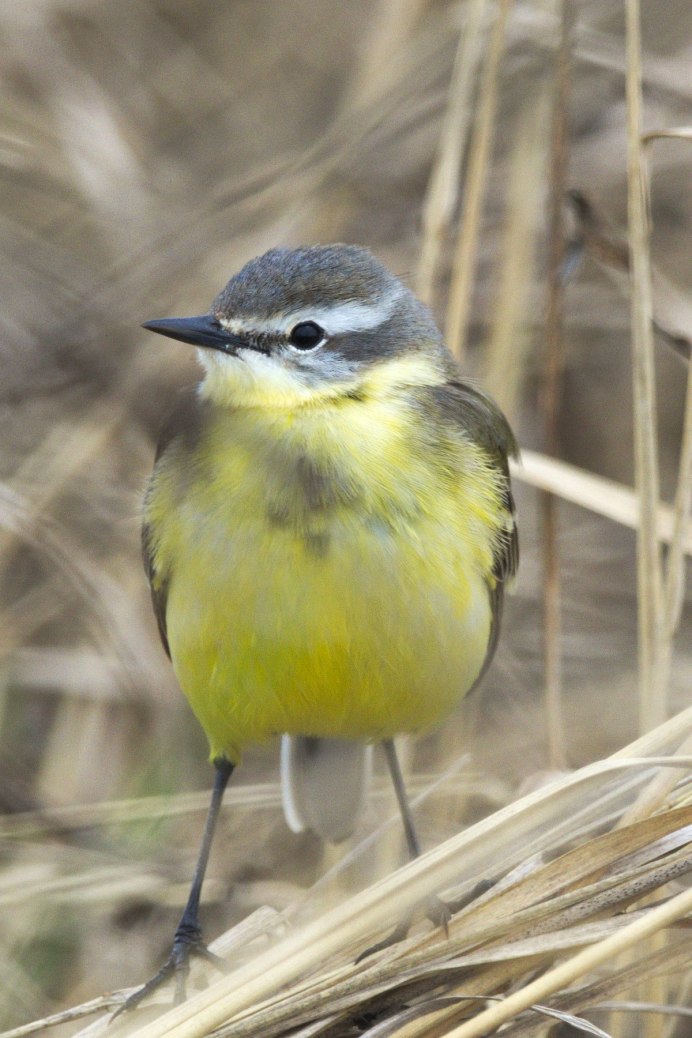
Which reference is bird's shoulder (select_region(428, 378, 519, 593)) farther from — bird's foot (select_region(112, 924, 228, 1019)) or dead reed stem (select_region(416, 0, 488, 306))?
bird's foot (select_region(112, 924, 228, 1019))

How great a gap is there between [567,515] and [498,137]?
6.09 feet

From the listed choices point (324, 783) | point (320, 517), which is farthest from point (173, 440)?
point (324, 783)

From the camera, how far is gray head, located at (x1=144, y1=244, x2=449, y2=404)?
3420 mm

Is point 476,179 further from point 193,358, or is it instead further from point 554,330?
point 193,358

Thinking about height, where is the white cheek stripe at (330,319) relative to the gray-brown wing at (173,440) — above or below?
above

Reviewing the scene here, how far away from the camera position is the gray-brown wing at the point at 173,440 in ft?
11.5

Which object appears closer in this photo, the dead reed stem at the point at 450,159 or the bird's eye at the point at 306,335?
the bird's eye at the point at 306,335

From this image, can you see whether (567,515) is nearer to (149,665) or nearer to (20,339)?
(149,665)

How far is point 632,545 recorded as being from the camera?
255 inches

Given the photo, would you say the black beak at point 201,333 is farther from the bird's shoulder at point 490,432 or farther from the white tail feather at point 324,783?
the white tail feather at point 324,783

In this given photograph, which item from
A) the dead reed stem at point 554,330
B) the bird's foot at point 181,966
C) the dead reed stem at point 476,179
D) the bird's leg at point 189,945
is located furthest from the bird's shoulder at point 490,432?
the bird's foot at point 181,966

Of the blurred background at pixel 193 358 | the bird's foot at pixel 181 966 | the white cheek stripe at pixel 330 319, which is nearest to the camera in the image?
the bird's foot at pixel 181 966

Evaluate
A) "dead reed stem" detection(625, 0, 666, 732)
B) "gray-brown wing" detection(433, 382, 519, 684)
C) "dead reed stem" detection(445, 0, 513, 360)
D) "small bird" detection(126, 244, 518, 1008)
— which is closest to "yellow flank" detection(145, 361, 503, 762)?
"small bird" detection(126, 244, 518, 1008)

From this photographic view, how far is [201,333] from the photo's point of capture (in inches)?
134
